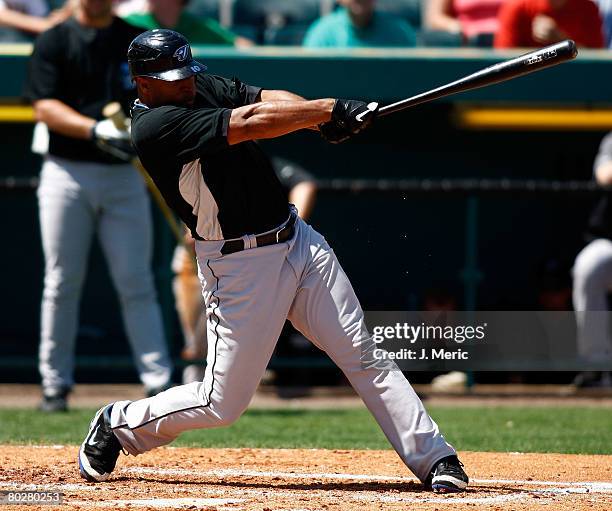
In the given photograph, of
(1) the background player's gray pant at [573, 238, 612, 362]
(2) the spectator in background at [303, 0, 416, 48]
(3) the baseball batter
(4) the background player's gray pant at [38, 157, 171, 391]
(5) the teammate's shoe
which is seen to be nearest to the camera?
(3) the baseball batter

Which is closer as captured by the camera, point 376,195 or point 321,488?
point 321,488

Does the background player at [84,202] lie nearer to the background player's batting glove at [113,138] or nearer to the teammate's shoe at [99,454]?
the background player's batting glove at [113,138]

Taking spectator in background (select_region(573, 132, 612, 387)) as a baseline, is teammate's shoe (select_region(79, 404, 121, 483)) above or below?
above

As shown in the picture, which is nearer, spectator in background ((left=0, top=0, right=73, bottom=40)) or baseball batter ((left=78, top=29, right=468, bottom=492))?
baseball batter ((left=78, top=29, right=468, bottom=492))

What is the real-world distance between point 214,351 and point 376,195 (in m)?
3.46

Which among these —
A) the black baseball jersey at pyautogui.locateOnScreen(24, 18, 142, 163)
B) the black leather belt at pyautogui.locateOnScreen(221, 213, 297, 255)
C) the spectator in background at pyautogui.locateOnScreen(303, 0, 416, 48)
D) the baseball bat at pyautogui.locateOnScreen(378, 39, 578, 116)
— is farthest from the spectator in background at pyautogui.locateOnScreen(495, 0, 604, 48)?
the black leather belt at pyautogui.locateOnScreen(221, 213, 297, 255)

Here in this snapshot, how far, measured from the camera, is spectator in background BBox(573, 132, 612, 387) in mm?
7629

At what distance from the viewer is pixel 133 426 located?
4.45 m

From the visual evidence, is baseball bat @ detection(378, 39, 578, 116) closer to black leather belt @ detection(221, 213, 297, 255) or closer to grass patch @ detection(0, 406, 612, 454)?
black leather belt @ detection(221, 213, 297, 255)

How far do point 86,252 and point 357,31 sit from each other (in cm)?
265

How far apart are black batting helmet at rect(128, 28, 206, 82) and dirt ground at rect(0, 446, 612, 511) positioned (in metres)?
1.42

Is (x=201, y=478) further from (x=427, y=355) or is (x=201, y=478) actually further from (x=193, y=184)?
(x=427, y=355)

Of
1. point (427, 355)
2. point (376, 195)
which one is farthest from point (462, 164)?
point (427, 355)

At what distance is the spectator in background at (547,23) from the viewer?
821 centimetres
